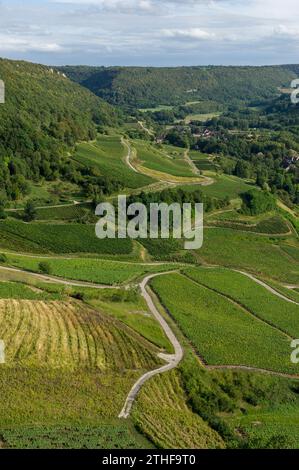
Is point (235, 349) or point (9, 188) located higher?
point (9, 188)

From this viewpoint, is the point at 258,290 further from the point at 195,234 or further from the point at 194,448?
the point at 194,448

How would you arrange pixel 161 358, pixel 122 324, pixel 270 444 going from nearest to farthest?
pixel 270 444
pixel 161 358
pixel 122 324

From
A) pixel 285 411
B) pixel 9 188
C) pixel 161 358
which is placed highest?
pixel 9 188

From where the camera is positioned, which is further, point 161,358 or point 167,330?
point 167,330

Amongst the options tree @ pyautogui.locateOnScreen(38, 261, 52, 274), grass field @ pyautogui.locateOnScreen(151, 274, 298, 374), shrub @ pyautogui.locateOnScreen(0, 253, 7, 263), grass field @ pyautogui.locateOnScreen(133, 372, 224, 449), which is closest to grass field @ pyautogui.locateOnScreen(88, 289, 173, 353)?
grass field @ pyautogui.locateOnScreen(151, 274, 298, 374)

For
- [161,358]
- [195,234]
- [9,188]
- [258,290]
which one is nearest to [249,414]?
[161,358]

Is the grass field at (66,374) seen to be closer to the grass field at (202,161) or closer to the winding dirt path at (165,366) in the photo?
the winding dirt path at (165,366)

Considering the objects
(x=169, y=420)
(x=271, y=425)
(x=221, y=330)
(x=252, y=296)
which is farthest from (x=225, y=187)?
(x=169, y=420)

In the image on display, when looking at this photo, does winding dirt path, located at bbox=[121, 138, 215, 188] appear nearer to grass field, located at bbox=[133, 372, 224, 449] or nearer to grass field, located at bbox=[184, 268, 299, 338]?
grass field, located at bbox=[184, 268, 299, 338]
